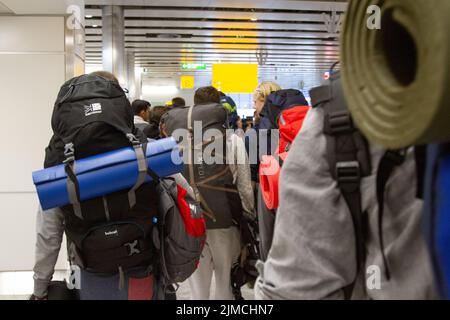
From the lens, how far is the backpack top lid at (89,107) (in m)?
1.96

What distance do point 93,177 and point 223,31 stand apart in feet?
37.2

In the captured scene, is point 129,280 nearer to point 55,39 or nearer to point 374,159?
point 374,159

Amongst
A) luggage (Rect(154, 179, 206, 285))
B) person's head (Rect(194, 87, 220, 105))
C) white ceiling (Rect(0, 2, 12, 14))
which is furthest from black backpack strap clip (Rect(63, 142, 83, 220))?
white ceiling (Rect(0, 2, 12, 14))

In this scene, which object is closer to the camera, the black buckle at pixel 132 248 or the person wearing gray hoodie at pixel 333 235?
the person wearing gray hoodie at pixel 333 235

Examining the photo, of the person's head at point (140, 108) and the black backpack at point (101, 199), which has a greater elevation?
the person's head at point (140, 108)

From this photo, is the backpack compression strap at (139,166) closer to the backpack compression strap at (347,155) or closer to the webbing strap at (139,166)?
the webbing strap at (139,166)

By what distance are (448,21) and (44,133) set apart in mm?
5316

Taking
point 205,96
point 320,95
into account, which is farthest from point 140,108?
point 320,95

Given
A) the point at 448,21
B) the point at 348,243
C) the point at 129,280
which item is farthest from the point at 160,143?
the point at 448,21

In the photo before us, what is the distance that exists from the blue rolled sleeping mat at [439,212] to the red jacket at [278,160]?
5.12 ft

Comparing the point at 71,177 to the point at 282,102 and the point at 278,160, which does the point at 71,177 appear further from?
the point at 282,102

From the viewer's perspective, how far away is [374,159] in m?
0.79

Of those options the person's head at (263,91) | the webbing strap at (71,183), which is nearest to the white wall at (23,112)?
the person's head at (263,91)

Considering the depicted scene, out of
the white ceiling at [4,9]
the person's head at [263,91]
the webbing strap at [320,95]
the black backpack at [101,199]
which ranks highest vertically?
the white ceiling at [4,9]
